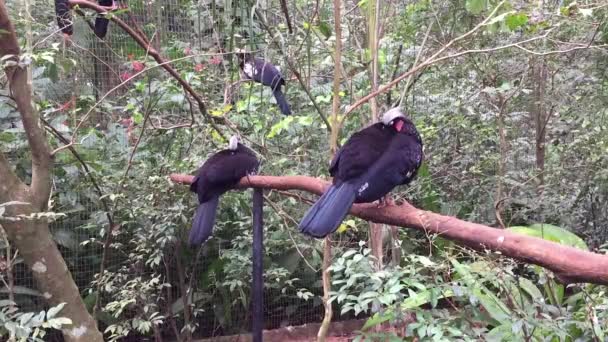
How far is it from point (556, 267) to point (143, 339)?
2.91 metres

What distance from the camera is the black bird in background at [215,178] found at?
87.1 inches

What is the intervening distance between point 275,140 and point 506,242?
2.36m

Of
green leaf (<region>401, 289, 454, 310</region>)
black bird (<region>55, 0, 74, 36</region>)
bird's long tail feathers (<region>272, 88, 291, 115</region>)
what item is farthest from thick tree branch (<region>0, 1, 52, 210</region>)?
bird's long tail feathers (<region>272, 88, 291, 115</region>)

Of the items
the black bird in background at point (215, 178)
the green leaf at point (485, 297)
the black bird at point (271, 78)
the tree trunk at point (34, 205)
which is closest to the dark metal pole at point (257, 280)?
the black bird in background at point (215, 178)

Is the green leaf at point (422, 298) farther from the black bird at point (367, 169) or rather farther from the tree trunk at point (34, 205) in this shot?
the tree trunk at point (34, 205)

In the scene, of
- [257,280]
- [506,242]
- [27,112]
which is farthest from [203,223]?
[506,242]

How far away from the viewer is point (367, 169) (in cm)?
161

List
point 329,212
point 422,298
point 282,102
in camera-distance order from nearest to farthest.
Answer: point 329,212 → point 422,298 → point 282,102

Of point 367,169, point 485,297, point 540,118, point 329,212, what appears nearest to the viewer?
point 329,212

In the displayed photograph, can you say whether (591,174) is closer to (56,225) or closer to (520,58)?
(520,58)

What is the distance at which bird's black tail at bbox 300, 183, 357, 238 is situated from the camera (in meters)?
1.43


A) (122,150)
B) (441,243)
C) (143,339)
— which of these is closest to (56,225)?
(122,150)

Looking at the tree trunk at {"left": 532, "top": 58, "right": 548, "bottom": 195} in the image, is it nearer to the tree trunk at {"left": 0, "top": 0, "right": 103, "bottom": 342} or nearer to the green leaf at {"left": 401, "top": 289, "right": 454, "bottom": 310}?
the green leaf at {"left": 401, "top": 289, "right": 454, "bottom": 310}

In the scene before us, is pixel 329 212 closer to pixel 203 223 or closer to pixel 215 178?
pixel 215 178
